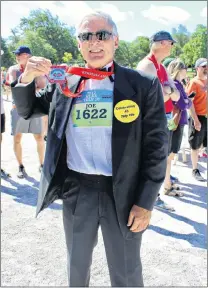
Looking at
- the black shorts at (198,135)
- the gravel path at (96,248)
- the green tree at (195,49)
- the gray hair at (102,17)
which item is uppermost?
the green tree at (195,49)

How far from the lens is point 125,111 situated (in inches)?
62.7

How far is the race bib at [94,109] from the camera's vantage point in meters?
1.63

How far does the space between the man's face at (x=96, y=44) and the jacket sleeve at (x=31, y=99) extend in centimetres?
31

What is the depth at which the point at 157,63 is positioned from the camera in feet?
10.4

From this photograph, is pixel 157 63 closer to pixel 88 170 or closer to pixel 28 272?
pixel 88 170

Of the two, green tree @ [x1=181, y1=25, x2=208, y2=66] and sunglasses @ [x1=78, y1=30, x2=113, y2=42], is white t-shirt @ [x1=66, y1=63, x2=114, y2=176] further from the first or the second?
green tree @ [x1=181, y1=25, x2=208, y2=66]

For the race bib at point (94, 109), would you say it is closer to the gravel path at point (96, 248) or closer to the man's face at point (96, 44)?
the man's face at point (96, 44)

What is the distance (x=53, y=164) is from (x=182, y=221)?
7.49ft

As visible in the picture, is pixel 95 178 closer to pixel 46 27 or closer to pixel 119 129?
pixel 119 129

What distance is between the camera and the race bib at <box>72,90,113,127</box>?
1629 mm

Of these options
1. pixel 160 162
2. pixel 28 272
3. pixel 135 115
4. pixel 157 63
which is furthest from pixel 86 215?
pixel 157 63

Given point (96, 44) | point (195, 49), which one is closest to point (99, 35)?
point (96, 44)

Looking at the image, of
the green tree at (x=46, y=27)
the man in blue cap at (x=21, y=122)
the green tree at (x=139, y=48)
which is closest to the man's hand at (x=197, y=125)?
the man in blue cap at (x=21, y=122)

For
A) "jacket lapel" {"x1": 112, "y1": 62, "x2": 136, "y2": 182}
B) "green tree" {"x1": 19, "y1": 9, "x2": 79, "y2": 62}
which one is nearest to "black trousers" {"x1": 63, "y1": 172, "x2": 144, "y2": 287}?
"jacket lapel" {"x1": 112, "y1": 62, "x2": 136, "y2": 182}
